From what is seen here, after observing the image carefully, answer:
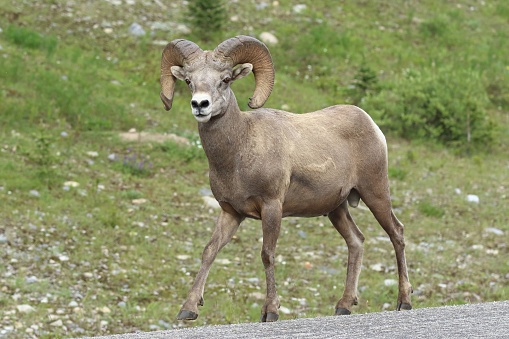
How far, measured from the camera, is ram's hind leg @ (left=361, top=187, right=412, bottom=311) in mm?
9867

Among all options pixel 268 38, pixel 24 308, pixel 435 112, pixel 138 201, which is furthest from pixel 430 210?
pixel 24 308

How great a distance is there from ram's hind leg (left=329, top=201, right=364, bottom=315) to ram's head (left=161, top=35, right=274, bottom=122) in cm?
172

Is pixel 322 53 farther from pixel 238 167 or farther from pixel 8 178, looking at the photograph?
pixel 238 167

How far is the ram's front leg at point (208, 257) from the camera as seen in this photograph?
27.6 ft

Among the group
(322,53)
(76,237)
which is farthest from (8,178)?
(322,53)

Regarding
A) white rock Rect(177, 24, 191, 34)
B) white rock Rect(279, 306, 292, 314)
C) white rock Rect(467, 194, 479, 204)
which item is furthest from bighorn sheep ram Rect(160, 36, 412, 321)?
white rock Rect(177, 24, 191, 34)

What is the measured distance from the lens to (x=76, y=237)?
46.8 feet

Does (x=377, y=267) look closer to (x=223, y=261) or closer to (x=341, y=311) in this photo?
(x=223, y=261)

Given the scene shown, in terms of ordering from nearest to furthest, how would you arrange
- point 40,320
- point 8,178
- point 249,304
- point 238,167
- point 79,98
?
point 238,167, point 40,320, point 249,304, point 8,178, point 79,98

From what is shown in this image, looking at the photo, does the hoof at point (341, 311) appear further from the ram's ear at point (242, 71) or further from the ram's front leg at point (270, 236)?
the ram's ear at point (242, 71)

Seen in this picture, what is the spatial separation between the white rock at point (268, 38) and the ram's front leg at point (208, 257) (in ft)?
45.1

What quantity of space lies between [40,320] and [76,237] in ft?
7.20

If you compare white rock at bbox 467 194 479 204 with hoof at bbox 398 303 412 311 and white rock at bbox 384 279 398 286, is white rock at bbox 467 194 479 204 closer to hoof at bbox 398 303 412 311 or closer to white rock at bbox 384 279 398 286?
white rock at bbox 384 279 398 286

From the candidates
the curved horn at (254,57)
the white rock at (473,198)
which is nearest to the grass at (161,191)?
the white rock at (473,198)
